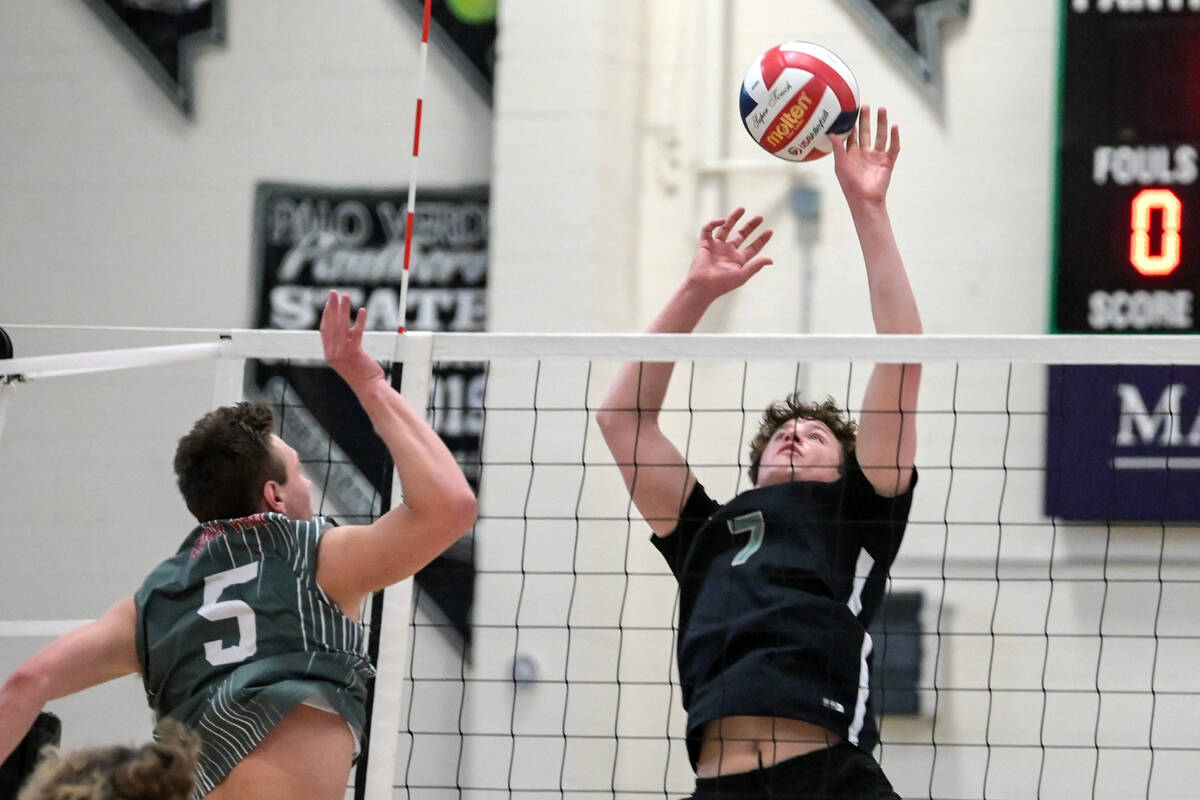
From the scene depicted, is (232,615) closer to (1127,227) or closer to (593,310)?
(593,310)

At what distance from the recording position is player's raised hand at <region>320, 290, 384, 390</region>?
2.51 meters

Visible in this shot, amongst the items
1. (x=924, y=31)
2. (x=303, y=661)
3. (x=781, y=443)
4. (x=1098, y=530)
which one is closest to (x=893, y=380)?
(x=781, y=443)

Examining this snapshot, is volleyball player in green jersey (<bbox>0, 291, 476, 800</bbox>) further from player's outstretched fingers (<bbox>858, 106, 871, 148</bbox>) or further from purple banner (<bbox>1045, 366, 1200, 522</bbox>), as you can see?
purple banner (<bbox>1045, 366, 1200, 522</bbox>)

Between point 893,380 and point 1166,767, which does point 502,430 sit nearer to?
point 1166,767

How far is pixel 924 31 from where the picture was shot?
20.1 feet

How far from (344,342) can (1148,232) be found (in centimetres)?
362

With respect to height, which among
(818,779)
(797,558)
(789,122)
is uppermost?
(789,122)

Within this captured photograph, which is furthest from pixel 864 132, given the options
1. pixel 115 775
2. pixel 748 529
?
pixel 115 775

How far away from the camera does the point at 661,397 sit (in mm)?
3344

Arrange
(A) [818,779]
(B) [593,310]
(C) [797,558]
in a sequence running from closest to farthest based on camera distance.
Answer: (A) [818,779], (C) [797,558], (B) [593,310]

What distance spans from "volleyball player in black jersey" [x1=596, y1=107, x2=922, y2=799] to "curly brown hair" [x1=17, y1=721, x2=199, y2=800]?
1.24 metres

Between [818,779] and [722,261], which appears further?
[722,261]

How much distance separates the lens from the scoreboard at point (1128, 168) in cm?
528

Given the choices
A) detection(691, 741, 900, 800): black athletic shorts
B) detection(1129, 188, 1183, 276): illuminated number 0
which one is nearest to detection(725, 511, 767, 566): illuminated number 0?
detection(691, 741, 900, 800): black athletic shorts
